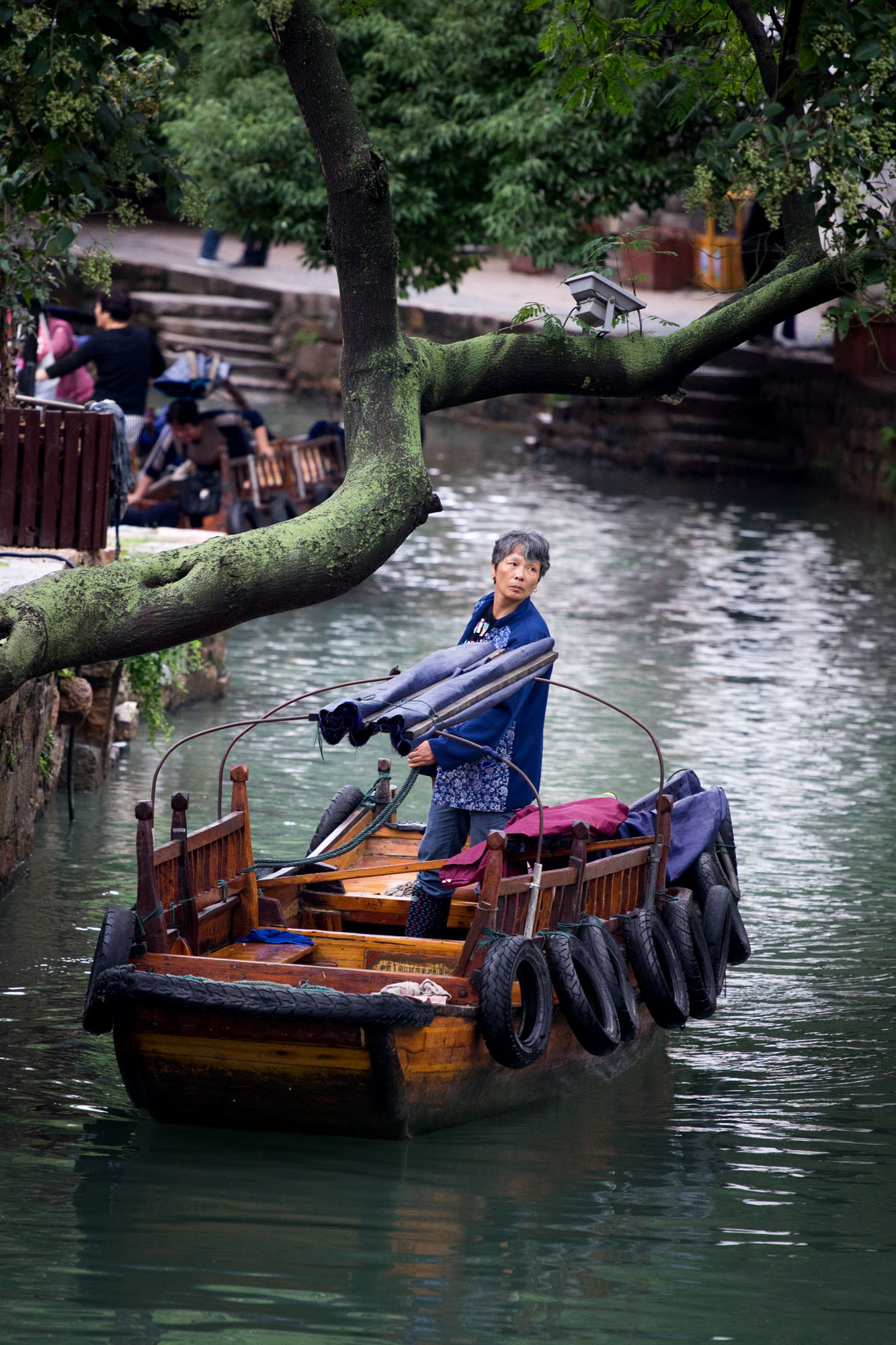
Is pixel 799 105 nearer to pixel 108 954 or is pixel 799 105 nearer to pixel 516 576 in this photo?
pixel 516 576

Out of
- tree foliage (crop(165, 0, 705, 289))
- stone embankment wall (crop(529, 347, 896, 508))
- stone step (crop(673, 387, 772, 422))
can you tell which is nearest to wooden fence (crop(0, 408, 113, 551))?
tree foliage (crop(165, 0, 705, 289))

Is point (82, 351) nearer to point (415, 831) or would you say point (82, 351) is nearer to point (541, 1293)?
point (415, 831)

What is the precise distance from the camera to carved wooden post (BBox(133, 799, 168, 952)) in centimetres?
659

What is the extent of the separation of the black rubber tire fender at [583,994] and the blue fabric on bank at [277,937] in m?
1.07

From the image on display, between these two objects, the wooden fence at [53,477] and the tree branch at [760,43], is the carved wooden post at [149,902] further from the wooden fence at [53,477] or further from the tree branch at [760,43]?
the wooden fence at [53,477]

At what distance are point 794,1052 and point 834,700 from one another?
666 cm

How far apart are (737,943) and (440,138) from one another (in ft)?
35.8

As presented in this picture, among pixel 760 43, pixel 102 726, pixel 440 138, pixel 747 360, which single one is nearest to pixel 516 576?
pixel 760 43

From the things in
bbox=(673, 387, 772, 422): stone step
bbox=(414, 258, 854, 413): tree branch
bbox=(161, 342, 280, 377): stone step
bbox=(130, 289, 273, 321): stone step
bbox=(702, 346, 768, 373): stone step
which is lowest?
bbox=(414, 258, 854, 413): tree branch

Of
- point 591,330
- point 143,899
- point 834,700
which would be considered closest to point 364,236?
point 591,330

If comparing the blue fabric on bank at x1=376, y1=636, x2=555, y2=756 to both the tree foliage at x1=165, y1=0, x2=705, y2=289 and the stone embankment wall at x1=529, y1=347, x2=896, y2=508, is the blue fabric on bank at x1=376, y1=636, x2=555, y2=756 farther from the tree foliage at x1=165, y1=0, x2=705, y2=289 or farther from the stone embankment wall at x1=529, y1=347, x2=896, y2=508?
the stone embankment wall at x1=529, y1=347, x2=896, y2=508

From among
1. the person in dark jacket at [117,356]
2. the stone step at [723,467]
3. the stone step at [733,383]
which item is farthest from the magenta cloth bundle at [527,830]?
the stone step at [733,383]

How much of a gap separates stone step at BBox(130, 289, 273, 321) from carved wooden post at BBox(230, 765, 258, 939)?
23317 mm

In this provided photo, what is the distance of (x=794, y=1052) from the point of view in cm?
775
